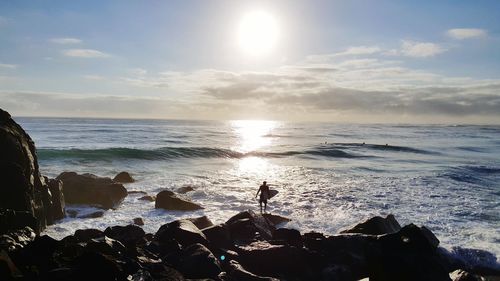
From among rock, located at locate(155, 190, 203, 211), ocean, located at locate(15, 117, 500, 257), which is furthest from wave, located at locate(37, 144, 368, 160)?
rock, located at locate(155, 190, 203, 211)

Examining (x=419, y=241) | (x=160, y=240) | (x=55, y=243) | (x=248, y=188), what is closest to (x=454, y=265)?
(x=419, y=241)

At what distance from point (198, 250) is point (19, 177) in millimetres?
7299

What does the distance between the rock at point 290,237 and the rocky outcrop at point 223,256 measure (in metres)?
0.03

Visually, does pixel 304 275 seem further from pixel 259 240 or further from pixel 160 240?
pixel 160 240

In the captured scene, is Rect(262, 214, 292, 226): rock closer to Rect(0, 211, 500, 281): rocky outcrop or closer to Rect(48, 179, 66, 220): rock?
Rect(0, 211, 500, 281): rocky outcrop

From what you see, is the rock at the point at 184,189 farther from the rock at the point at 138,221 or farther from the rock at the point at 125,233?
the rock at the point at 125,233

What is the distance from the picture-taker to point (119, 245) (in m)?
11.2

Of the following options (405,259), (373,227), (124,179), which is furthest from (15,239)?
(124,179)

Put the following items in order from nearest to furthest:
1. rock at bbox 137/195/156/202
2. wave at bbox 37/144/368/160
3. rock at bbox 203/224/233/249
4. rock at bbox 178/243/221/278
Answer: rock at bbox 178/243/221/278, rock at bbox 203/224/233/249, rock at bbox 137/195/156/202, wave at bbox 37/144/368/160

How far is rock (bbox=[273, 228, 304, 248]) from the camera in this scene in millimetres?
13359

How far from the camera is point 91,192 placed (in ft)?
74.8

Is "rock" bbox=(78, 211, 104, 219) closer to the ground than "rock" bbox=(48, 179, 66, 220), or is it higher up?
closer to the ground

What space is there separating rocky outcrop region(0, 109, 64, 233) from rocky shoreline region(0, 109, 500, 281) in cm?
3

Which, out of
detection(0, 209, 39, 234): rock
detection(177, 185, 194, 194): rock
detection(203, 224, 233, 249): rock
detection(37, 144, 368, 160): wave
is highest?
detection(0, 209, 39, 234): rock
